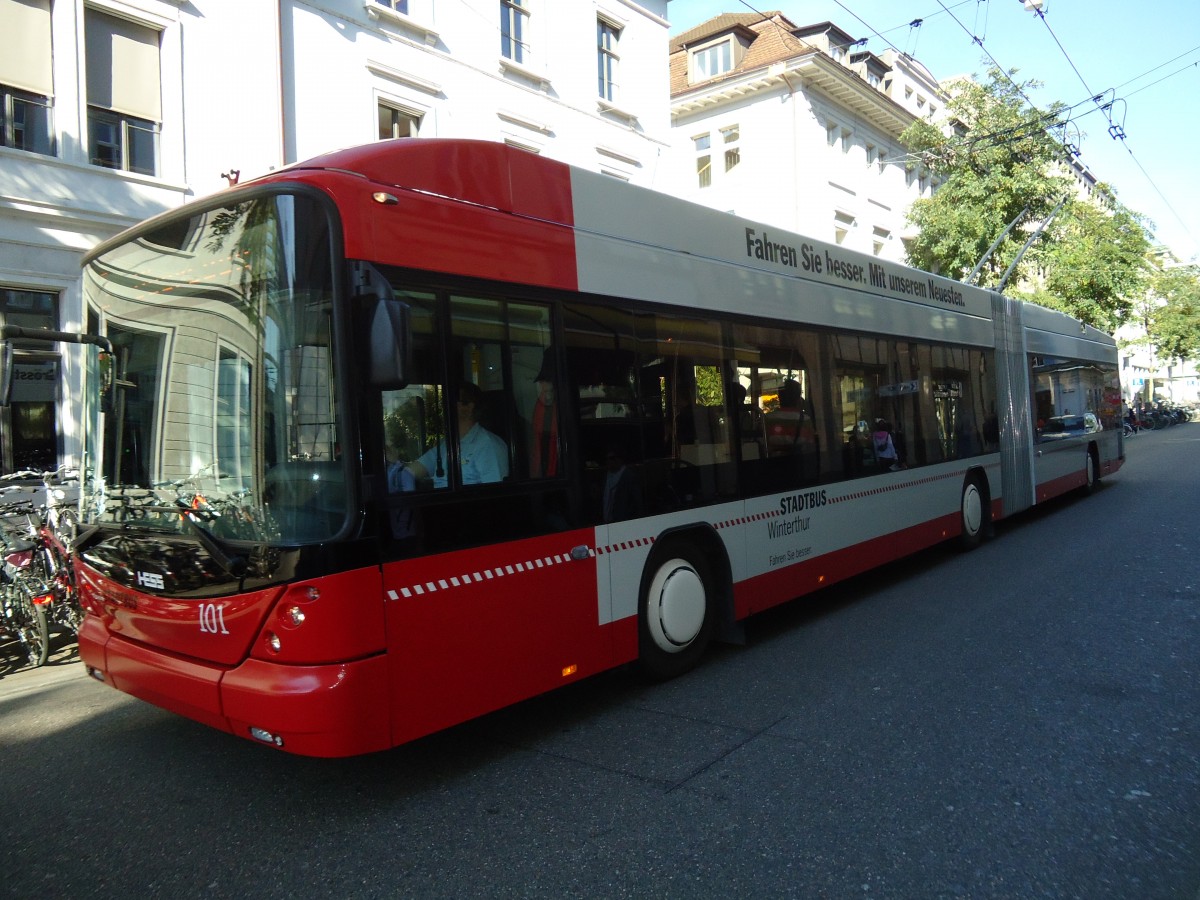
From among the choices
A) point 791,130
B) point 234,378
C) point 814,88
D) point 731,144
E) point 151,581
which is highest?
point 814,88

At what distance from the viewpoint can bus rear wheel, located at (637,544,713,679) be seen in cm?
569

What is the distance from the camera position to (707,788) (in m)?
4.24

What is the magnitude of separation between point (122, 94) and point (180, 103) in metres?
0.68

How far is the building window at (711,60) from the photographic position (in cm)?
3108

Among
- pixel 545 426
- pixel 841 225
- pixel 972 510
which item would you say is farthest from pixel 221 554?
pixel 841 225

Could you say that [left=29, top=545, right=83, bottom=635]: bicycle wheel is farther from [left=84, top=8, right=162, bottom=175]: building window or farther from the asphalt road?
[left=84, top=8, right=162, bottom=175]: building window

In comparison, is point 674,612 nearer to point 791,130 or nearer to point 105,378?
point 105,378

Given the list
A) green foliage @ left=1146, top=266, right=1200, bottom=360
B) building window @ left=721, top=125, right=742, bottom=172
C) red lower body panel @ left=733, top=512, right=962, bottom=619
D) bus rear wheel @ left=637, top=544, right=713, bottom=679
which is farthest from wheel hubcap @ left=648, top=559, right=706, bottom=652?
green foliage @ left=1146, top=266, right=1200, bottom=360

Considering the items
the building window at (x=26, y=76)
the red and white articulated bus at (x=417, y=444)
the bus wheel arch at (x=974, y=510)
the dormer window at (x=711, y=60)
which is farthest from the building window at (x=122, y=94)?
the dormer window at (x=711, y=60)

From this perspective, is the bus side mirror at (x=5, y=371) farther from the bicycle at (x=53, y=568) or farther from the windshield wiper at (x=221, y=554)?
the bicycle at (x=53, y=568)

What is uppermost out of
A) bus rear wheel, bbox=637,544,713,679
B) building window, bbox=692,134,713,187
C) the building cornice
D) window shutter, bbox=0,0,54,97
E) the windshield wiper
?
the building cornice

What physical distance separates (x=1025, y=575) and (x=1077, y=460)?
301 inches

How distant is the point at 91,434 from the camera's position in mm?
4992

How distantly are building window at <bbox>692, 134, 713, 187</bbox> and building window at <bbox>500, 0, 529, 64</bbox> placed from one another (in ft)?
47.2
